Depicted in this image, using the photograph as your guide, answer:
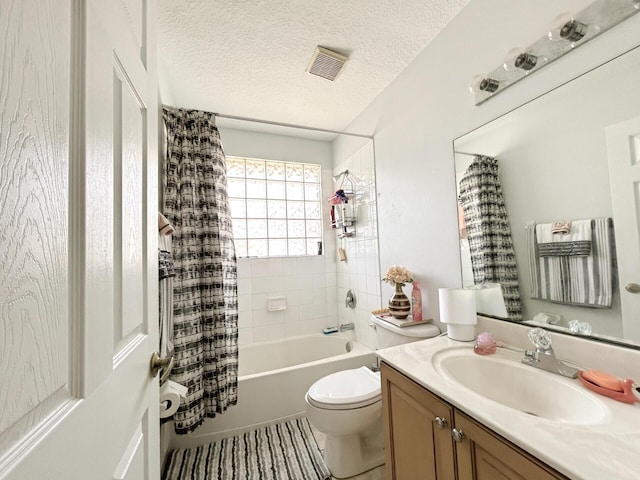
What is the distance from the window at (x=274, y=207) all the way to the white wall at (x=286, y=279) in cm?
9

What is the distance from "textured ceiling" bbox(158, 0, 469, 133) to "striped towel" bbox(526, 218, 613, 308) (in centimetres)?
127

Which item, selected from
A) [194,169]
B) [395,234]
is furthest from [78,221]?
[395,234]

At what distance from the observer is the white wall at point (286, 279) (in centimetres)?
254

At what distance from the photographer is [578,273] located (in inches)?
→ 36.2

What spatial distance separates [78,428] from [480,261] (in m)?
1.47

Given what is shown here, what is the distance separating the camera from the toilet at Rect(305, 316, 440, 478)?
4.36 ft

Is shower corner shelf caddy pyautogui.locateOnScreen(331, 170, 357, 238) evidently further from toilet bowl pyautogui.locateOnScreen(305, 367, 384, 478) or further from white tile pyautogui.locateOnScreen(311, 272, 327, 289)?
toilet bowl pyautogui.locateOnScreen(305, 367, 384, 478)

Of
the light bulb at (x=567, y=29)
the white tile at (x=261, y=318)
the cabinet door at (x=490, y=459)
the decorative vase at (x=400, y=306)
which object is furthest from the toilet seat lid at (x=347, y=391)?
the light bulb at (x=567, y=29)

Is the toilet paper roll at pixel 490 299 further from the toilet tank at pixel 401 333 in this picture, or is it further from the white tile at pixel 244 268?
the white tile at pixel 244 268

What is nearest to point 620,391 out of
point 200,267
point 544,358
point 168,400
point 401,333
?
point 544,358

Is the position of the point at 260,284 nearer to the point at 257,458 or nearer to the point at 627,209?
the point at 257,458

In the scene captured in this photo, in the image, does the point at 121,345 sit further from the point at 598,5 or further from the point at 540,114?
the point at 598,5

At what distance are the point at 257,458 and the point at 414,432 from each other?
3.86 feet

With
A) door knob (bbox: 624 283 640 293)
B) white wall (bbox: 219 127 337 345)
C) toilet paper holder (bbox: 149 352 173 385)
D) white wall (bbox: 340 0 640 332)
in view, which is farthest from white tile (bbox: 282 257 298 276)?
door knob (bbox: 624 283 640 293)
